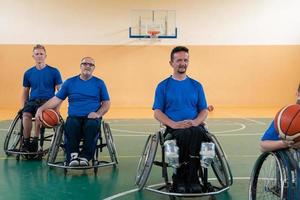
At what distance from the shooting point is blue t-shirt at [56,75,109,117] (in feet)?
14.1

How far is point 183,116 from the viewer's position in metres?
3.52

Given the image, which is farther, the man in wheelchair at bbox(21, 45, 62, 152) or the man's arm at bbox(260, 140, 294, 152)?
the man in wheelchair at bbox(21, 45, 62, 152)

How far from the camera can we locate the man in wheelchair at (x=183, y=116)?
3.19 meters

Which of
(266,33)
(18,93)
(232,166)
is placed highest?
(266,33)

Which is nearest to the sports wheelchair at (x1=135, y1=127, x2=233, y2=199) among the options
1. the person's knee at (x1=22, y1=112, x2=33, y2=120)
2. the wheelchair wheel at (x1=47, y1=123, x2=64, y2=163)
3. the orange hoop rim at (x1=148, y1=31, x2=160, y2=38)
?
the wheelchair wheel at (x1=47, y1=123, x2=64, y2=163)

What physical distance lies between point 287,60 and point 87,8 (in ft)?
16.8

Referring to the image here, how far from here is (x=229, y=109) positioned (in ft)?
34.6

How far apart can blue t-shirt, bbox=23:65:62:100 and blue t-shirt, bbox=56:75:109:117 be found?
25.5 inches

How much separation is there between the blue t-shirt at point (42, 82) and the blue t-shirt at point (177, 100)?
182 cm

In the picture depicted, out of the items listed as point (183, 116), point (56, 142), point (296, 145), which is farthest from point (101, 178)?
point (296, 145)

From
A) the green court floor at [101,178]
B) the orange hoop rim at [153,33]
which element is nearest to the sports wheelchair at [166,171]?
the green court floor at [101,178]

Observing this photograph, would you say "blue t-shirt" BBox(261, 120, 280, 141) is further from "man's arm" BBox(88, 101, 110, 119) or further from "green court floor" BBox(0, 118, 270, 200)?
"man's arm" BBox(88, 101, 110, 119)

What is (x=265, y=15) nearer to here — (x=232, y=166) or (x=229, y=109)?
(x=229, y=109)

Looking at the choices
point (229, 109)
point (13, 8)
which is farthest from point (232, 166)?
point (13, 8)
